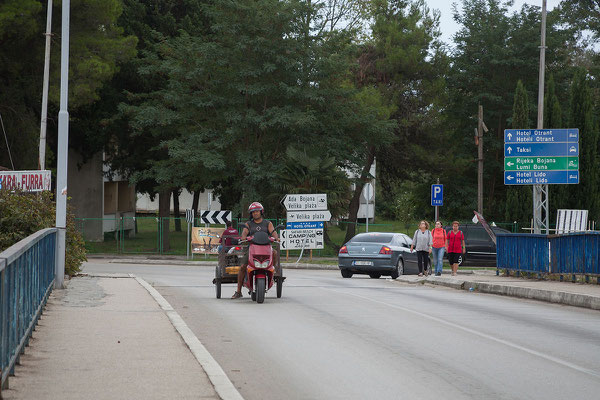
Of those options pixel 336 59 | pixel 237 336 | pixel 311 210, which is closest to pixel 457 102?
pixel 336 59

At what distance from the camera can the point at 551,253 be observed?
70.9ft

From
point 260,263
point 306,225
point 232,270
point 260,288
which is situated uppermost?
point 306,225

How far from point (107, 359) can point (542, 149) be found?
2059 centimetres

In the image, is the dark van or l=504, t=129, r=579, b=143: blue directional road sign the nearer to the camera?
l=504, t=129, r=579, b=143: blue directional road sign

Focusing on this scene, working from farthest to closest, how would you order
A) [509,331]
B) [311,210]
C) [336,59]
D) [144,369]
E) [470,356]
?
[336,59] < [311,210] < [509,331] < [470,356] < [144,369]

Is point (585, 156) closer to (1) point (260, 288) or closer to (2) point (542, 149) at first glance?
(2) point (542, 149)

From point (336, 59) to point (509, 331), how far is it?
105 ft

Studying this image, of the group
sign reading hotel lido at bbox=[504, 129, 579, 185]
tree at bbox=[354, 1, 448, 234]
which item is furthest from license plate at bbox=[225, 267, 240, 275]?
tree at bbox=[354, 1, 448, 234]

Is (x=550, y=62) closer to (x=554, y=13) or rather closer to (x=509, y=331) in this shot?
(x=554, y=13)

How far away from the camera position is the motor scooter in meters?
15.2

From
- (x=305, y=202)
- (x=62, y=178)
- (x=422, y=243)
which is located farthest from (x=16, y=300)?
(x=305, y=202)

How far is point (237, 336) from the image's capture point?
11164mm

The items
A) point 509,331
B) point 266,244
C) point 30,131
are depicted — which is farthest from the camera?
point 30,131

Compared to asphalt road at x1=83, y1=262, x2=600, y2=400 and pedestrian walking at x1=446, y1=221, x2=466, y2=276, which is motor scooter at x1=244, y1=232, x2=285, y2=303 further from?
pedestrian walking at x1=446, y1=221, x2=466, y2=276
